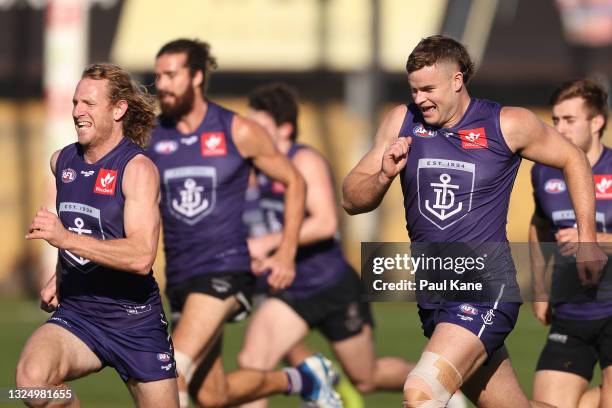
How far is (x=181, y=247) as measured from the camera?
8883 millimetres

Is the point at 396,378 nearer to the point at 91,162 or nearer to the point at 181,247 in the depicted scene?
the point at 181,247

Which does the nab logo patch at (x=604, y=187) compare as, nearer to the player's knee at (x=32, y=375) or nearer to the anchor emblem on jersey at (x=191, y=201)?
the anchor emblem on jersey at (x=191, y=201)

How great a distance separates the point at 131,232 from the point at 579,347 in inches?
121

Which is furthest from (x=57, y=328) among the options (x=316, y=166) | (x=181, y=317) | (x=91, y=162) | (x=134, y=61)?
(x=134, y=61)

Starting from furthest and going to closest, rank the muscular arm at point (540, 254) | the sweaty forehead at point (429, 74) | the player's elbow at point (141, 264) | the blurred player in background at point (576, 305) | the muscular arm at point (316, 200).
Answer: the muscular arm at point (316, 200) → the blurred player in background at point (576, 305) → the muscular arm at point (540, 254) → the sweaty forehead at point (429, 74) → the player's elbow at point (141, 264)

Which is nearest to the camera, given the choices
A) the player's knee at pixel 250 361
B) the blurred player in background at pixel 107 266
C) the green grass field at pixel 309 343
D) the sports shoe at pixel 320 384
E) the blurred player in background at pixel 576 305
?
the blurred player in background at pixel 107 266

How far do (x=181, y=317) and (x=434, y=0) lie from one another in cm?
1735

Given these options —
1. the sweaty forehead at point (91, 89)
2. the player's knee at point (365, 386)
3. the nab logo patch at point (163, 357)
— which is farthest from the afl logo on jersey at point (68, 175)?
the player's knee at point (365, 386)

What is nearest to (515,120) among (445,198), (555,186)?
(445,198)

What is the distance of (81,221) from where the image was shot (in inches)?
274

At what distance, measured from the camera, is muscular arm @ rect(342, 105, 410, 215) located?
673 centimetres

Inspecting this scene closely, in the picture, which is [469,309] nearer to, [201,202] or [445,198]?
[445,198]

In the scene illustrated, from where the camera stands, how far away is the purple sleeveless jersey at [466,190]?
A: 7.01 m

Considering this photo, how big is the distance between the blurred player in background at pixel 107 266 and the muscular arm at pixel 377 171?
1.06m
